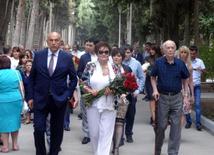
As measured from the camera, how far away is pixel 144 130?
13.0m

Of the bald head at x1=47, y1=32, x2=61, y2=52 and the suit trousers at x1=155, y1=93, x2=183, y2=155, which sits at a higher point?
the bald head at x1=47, y1=32, x2=61, y2=52

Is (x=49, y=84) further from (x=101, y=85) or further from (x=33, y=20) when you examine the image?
(x=33, y=20)

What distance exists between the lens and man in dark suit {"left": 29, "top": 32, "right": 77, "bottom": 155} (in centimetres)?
808

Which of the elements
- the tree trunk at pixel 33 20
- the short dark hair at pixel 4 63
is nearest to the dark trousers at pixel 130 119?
the short dark hair at pixel 4 63

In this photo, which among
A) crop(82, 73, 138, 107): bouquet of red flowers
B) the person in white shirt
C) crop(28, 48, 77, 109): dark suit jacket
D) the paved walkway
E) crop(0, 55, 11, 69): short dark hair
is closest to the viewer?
crop(28, 48, 77, 109): dark suit jacket

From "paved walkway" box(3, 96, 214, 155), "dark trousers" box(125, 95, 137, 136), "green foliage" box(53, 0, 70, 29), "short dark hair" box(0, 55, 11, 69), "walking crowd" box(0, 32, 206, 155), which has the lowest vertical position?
"paved walkway" box(3, 96, 214, 155)

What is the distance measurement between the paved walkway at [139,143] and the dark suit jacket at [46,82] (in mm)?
1876

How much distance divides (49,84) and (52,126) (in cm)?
69

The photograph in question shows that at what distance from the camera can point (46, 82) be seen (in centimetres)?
806

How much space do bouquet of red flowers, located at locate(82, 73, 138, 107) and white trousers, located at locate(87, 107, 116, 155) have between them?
16 centimetres

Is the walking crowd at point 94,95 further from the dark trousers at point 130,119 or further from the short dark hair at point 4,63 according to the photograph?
the dark trousers at point 130,119

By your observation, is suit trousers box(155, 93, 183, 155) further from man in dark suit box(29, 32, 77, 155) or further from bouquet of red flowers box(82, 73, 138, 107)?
man in dark suit box(29, 32, 77, 155)

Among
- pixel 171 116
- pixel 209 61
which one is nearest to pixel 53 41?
pixel 171 116

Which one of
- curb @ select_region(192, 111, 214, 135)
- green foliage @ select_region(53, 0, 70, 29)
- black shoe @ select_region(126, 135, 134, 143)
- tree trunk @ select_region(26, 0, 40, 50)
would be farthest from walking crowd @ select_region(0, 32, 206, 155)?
green foliage @ select_region(53, 0, 70, 29)
